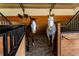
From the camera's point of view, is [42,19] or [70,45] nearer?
[70,45]

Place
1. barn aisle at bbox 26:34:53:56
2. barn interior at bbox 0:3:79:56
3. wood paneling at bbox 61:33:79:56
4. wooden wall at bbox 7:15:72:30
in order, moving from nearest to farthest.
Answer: barn interior at bbox 0:3:79:56, wood paneling at bbox 61:33:79:56, barn aisle at bbox 26:34:53:56, wooden wall at bbox 7:15:72:30

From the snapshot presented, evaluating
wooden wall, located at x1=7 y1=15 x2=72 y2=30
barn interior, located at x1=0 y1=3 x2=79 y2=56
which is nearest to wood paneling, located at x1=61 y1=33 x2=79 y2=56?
barn interior, located at x1=0 y1=3 x2=79 y2=56

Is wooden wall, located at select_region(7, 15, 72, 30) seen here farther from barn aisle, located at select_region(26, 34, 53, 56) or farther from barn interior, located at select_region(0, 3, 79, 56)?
barn aisle, located at select_region(26, 34, 53, 56)

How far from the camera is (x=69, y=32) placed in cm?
402

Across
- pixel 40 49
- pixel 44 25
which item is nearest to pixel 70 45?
pixel 40 49

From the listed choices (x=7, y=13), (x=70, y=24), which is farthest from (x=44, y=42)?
(x=7, y=13)

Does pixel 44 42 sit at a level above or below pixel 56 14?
below

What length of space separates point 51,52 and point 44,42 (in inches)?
33.9

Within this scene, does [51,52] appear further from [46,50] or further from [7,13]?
[7,13]

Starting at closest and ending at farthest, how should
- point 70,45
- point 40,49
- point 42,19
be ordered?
point 70,45 < point 40,49 < point 42,19

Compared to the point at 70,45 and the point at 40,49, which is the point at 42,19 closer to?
the point at 40,49

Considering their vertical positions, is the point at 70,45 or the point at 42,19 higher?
the point at 42,19

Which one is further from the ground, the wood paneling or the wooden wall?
the wooden wall

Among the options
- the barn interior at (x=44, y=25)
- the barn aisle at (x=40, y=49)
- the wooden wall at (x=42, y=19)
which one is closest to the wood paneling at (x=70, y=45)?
the barn interior at (x=44, y=25)
